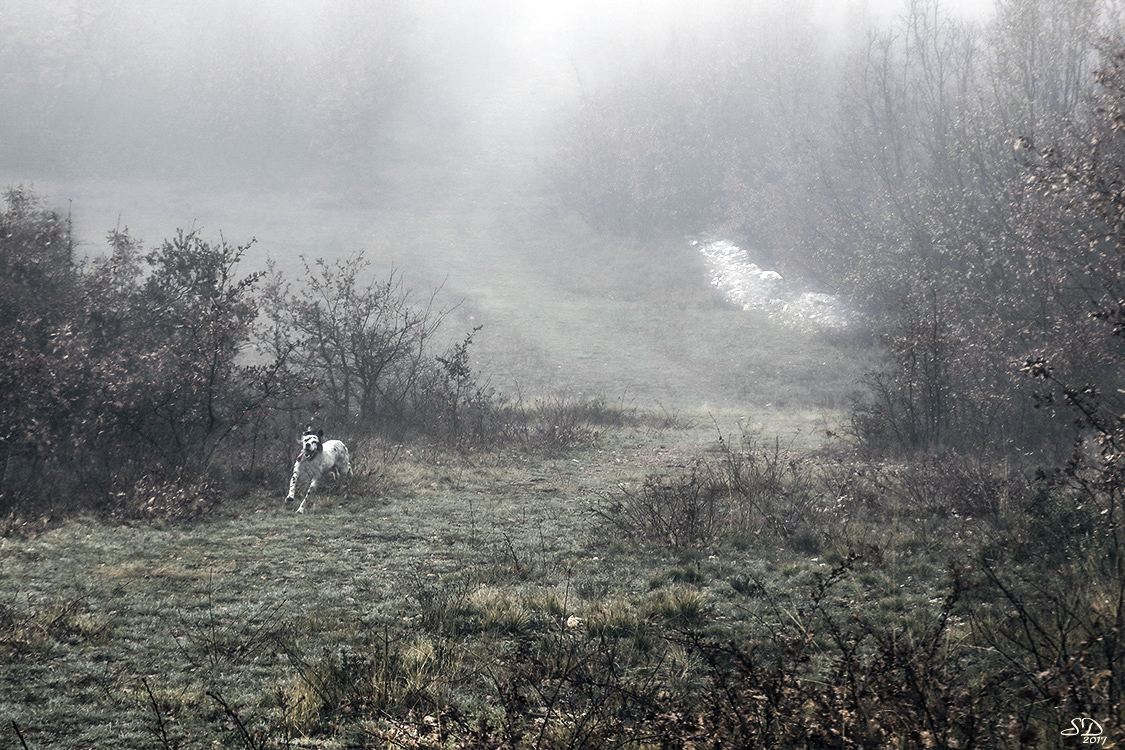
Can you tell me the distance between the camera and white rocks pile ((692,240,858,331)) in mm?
42125

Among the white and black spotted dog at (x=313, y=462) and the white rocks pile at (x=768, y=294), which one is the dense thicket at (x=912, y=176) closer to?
the white rocks pile at (x=768, y=294)

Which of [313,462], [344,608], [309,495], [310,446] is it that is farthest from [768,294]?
[344,608]

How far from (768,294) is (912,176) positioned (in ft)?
37.0

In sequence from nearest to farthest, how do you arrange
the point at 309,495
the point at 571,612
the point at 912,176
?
the point at 571,612 < the point at 309,495 < the point at 912,176

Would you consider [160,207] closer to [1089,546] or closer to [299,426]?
[299,426]

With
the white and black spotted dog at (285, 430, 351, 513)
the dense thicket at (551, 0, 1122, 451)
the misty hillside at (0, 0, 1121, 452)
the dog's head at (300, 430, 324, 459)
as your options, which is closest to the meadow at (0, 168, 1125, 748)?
the white and black spotted dog at (285, 430, 351, 513)

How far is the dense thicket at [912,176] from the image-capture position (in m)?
15.8

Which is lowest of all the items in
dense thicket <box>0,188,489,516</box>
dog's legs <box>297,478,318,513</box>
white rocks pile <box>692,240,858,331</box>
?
dog's legs <box>297,478,318,513</box>

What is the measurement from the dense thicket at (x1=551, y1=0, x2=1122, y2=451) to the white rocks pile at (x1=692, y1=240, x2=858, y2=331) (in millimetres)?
1563

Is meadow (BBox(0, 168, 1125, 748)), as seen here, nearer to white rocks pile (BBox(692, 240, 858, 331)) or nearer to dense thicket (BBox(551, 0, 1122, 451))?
dense thicket (BBox(551, 0, 1122, 451))

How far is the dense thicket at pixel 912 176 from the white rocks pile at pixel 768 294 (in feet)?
5.13

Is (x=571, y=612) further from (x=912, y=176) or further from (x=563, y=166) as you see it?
(x=563, y=166)

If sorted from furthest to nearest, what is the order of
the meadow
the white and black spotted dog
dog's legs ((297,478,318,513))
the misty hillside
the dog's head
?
the misty hillside, the dog's head, the white and black spotted dog, dog's legs ((297,478,318,513)), the meadow

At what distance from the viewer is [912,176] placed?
37.9m
